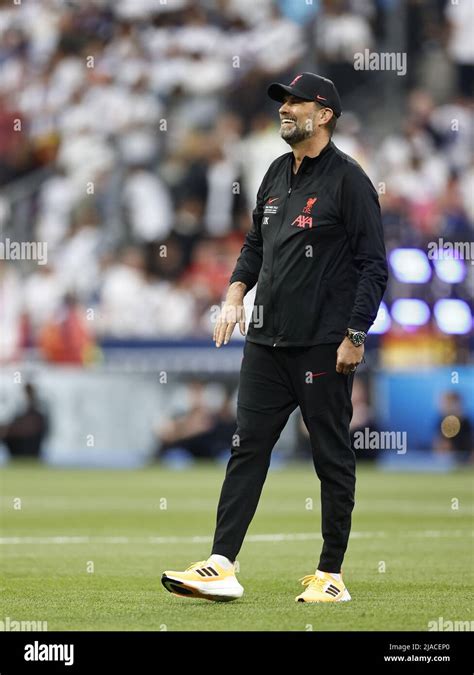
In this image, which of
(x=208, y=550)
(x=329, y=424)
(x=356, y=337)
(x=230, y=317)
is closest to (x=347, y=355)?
(x=356, y=337)

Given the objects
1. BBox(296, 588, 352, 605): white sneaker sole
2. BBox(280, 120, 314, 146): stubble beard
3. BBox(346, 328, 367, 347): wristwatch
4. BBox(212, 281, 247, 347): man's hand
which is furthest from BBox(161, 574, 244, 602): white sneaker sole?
BBox(280, 120, 314, 146): stubble beard

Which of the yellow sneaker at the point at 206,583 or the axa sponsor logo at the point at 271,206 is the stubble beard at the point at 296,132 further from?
the yellow sneaker at the point at 206,583

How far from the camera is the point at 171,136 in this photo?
2514cm

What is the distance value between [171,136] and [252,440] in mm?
17761

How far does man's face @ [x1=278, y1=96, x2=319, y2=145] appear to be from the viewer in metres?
7.78

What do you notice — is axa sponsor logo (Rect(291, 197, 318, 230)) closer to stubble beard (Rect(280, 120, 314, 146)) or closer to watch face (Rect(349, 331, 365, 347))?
stubble beard (Rect(280, 120, 314, 146))

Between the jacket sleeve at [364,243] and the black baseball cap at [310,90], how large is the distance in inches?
14.5

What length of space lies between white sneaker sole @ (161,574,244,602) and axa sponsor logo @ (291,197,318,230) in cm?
180

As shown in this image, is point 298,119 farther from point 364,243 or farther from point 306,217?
point 364,243

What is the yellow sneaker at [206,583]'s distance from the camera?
7.51 metres

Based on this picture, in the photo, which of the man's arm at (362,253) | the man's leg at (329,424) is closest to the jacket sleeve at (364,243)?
the man's arm at (362,253)

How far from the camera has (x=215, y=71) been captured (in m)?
25.3

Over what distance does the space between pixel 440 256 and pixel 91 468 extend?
18.0 ft
